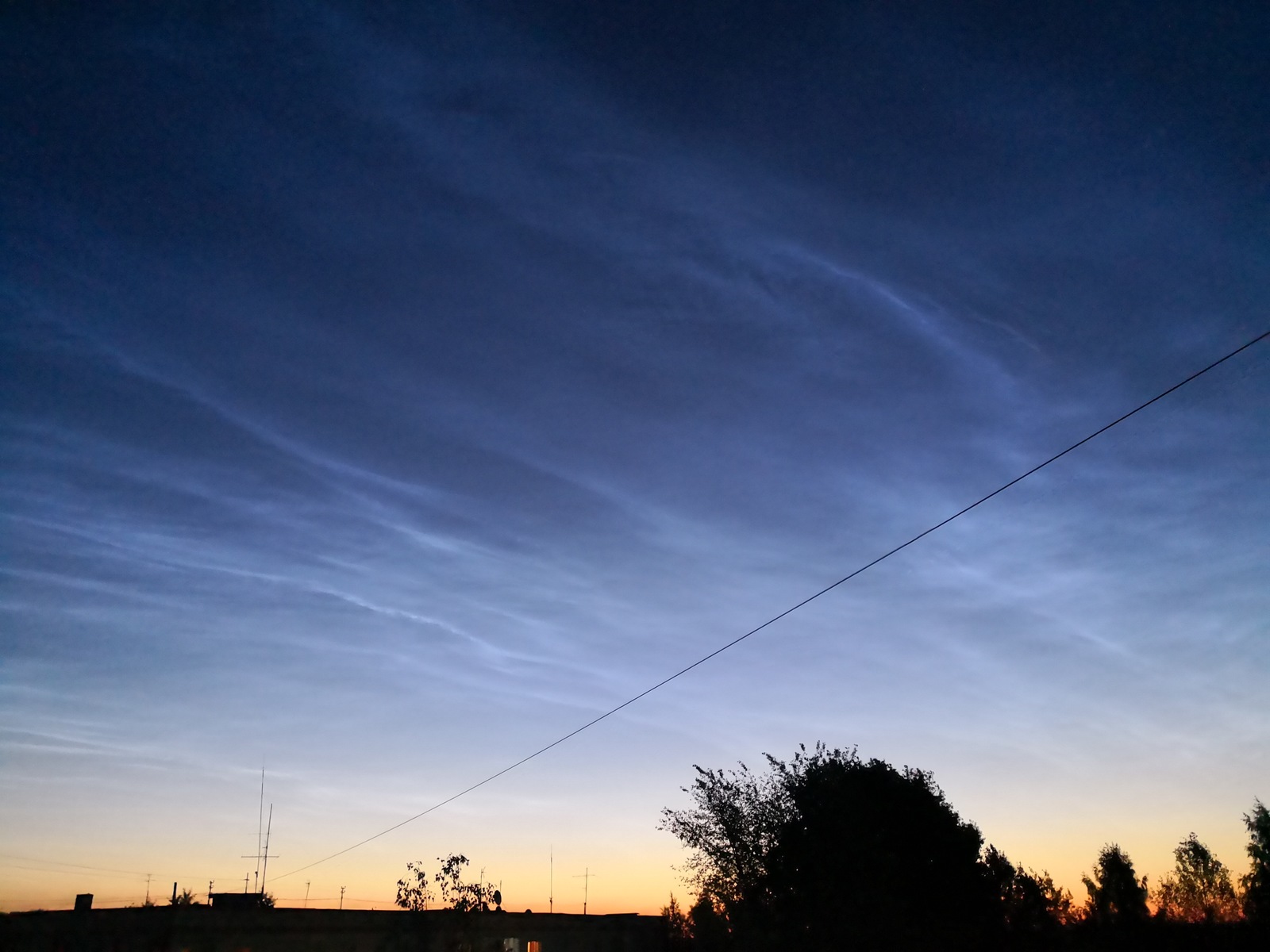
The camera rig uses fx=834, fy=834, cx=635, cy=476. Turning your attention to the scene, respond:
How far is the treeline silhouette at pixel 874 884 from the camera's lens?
38.9 meters

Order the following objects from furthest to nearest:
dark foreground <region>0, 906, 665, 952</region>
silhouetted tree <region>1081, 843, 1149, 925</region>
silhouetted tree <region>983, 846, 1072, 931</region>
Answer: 1. silhouetted tree <region>1081, 843, 1149, 925</region>
2. silhouetted tree <region>983, 846, 1072, 931</region>
3. dark foreground <region>0, 906, 665, 952</region>

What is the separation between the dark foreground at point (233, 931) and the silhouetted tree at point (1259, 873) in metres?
49.5

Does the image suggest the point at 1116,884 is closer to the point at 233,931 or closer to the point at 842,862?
the point at 842,862

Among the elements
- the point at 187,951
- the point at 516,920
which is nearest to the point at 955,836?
the point at 516,920

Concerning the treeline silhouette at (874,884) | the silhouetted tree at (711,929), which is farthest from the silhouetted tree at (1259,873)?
the silhouetted tree at (711,929)

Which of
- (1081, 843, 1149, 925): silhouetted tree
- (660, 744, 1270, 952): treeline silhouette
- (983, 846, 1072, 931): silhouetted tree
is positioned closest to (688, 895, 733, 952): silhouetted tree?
(660, 744, 1270, 952): treeline silhouette

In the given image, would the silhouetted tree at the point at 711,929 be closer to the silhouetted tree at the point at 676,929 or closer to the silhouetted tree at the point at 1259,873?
the silhouetted tree at the point at 676,929

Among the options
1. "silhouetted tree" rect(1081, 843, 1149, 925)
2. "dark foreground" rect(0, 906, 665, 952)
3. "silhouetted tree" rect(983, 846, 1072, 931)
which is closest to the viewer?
"dark foreground" rect(0, 906, 665, 952)

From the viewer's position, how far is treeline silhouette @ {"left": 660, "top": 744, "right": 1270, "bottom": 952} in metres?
38.9

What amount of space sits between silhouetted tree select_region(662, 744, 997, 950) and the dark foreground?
1318 centimetres

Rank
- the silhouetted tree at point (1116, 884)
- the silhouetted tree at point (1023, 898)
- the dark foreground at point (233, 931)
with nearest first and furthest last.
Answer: the dark foreground at point (233, 931)
the silhouetted tree at point (1023, 898)
the silhouetted tree at point (1116, 884)

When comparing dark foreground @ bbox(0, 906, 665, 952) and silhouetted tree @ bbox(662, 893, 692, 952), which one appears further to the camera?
silhouetted tree @ bbox(662, 893, 692, 952)

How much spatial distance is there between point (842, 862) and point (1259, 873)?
48.9m

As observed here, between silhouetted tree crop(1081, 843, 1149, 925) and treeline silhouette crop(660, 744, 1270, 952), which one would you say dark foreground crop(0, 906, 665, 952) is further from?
silhouetted tree crop(1081, 843, 1149, 925)
